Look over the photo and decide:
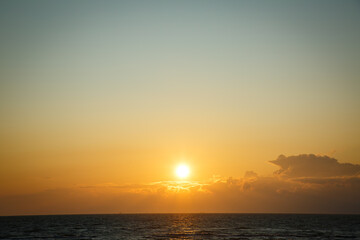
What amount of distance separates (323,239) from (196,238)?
31.6 m

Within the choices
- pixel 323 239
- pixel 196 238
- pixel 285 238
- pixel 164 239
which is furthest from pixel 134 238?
pixel 323 239

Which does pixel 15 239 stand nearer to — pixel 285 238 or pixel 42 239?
pixel 42 239

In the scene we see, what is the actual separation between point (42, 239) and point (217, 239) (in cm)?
4356

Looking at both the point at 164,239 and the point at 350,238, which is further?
the point at 350,238

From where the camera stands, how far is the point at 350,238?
88.2 meters

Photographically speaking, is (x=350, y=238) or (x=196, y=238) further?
(x=350, y=238)

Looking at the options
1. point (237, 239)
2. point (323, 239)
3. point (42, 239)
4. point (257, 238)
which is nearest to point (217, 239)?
point (237, 239)

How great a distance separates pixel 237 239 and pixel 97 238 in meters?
34.7

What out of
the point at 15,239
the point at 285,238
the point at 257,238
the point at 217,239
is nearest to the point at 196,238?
the point at 217,239

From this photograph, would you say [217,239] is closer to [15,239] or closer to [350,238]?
[350,238]

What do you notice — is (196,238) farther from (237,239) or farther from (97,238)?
(97,238)

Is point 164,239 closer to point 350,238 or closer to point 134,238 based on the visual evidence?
point 134,238

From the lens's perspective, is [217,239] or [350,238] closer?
[217,239]

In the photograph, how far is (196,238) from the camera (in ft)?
272
